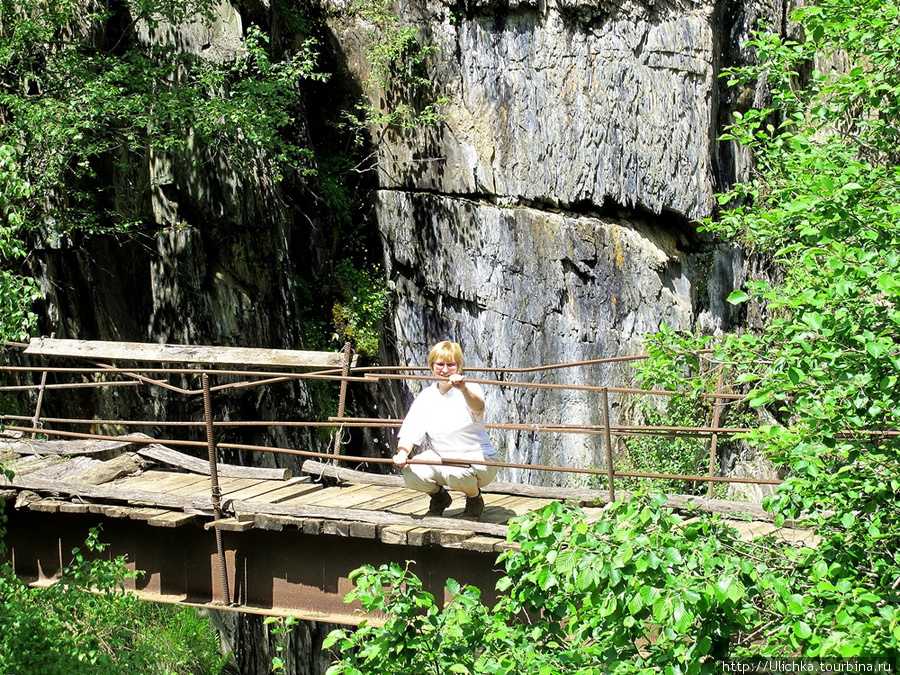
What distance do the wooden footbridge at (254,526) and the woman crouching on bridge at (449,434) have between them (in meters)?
0.23

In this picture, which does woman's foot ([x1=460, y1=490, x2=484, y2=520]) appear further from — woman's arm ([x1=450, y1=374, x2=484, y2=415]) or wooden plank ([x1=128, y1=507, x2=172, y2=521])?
wooden plank ([x1=128, y1=507, x2=172, y2=521])

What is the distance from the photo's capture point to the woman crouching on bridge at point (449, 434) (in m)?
5.44

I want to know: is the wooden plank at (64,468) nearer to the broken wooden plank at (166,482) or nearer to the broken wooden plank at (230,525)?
the broken wooden plank at (166,482)

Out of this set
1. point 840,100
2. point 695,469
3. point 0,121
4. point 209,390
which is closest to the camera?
point 840,100

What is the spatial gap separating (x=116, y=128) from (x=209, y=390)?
5721mm

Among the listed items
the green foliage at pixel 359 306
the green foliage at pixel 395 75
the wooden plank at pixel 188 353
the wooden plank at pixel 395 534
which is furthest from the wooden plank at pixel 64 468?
the green foliage at pixel 395 75

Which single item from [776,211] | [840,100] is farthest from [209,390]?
[840,100]

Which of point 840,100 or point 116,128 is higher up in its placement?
point 116,128

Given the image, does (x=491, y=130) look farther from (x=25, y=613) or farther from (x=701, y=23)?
(x=25, y=613)

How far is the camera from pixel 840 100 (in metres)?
4.79

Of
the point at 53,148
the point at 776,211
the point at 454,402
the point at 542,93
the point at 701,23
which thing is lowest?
the point at 454,402

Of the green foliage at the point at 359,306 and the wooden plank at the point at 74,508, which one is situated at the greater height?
the green foliage at the point at 359,306

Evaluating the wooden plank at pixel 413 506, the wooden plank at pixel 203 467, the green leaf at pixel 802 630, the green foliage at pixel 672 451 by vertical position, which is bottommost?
the green foliage at pixel 672 451

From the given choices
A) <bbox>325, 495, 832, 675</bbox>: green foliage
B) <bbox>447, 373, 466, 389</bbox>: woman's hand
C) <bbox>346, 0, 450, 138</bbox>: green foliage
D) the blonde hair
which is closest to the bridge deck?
<bbox>447, 373, 466, 389</bbox>: woman's hand
